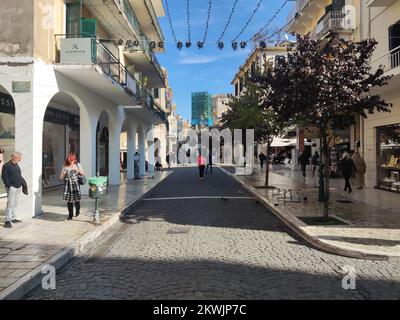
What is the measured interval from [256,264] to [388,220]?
496cm

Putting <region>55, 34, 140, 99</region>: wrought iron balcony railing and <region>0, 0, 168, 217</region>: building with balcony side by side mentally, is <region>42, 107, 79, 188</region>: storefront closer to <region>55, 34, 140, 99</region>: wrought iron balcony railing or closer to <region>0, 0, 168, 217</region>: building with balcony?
<region>0, 0, 168, 217</region>: building with balcony

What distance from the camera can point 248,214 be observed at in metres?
12.0

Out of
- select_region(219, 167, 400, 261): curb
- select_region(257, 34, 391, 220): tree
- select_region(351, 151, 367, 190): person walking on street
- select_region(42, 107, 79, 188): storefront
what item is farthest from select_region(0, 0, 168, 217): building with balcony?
select_region(351, 151, 367, 190): person walking on street

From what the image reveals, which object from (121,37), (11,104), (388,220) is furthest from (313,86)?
(121,37)

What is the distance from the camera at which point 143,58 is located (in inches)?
953

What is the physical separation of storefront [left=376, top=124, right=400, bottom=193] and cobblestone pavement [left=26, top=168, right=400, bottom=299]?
8809mm

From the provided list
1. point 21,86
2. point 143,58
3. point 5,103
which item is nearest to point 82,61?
point 21,86

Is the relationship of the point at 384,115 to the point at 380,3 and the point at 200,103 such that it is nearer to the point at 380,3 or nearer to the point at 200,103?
the point at 380,3

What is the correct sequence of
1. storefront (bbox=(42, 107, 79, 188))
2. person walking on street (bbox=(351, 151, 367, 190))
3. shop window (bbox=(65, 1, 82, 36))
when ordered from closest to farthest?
shop window (bbox=(65, 1, 82, 36))
person walking on street (bbox=(351, 151, 367, 190))
storefront (bbox=(42, 107, 79, 188))

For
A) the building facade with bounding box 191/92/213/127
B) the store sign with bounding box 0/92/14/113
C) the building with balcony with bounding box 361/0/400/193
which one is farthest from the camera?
the building facade with bounding box 191/92/213/127

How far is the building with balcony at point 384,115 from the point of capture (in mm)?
16359

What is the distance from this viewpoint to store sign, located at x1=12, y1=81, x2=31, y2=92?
35.1 ft

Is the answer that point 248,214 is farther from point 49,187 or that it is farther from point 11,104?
point 49,187

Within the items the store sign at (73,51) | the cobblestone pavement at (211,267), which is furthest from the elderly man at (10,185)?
the store sign at (73,51)
